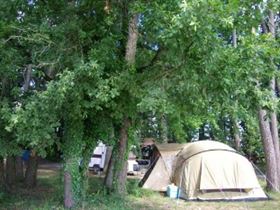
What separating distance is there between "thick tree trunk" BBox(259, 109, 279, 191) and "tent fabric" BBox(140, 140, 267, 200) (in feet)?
3.64

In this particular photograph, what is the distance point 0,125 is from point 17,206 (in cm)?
240

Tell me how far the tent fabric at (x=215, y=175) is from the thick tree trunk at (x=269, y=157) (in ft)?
3.64

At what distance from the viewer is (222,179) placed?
1094cm

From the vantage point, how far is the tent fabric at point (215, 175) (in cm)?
1088

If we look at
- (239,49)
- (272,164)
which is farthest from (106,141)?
(272,164)

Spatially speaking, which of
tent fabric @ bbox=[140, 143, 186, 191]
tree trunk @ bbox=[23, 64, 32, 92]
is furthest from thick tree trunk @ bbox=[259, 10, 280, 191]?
tree trunk @ bbox=[23, 64, 32, 92]

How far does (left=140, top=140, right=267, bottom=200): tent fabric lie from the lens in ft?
35.7

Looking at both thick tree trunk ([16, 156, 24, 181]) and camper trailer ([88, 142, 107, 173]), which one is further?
camper trailer ([88, 142, 107, 173])

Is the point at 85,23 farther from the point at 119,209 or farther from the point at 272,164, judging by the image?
the point at 272,164

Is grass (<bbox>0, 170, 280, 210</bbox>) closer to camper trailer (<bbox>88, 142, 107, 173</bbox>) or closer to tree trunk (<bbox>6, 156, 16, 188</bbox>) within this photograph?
tree trunk (<bbox>6, 156, 16, 188</bbox>)

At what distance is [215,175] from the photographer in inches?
431

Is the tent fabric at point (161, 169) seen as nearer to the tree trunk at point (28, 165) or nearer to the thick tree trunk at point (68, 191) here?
the tree trunk at point (28, 165)

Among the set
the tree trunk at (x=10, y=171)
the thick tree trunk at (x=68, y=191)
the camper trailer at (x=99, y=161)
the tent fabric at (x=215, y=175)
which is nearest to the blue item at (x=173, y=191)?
the tent fabric at (x=215, y=175)

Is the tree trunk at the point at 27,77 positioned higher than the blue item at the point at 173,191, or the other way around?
the tree trunk at the point at 27,77
